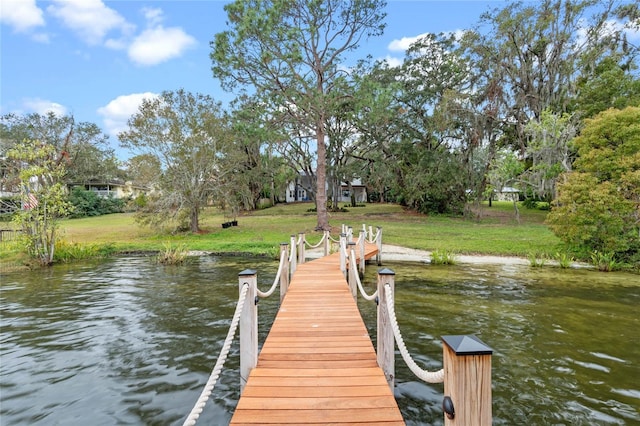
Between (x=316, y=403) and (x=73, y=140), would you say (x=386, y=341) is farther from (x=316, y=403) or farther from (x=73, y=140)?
(x=73, y=140)

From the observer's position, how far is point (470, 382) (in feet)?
5.71

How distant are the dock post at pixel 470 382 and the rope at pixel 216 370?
162cm

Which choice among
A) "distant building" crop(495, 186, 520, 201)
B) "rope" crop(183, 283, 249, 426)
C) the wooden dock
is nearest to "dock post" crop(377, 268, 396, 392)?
the wooden dock

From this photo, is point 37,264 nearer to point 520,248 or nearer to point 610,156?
point 520,248

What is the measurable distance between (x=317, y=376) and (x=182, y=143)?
19075mm

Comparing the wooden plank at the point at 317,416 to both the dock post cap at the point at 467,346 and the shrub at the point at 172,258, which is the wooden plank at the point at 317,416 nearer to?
the dock post cap at the point at 467,346

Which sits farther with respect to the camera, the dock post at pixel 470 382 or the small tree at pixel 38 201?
the small tree at pixel 38 201

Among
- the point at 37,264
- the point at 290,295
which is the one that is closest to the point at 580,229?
the point at 290,295

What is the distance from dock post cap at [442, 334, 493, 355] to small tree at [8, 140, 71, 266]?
15640 millimetres

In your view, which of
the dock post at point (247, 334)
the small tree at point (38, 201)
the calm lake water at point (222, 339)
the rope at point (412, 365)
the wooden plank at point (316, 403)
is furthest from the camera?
the small tree at point (38, 201)

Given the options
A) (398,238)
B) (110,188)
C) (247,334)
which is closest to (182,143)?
(398,238)

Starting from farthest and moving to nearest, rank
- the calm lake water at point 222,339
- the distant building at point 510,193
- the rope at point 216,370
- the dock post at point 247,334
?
1. the distant building at point 510,193
2. the calm lake water at point 222,339
3. the dock post at point 247,334
4. the rope at point 216,370

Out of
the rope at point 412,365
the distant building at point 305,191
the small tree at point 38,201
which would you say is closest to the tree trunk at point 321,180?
the small tree at point 38,201

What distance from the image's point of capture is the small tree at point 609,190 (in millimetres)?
12367
